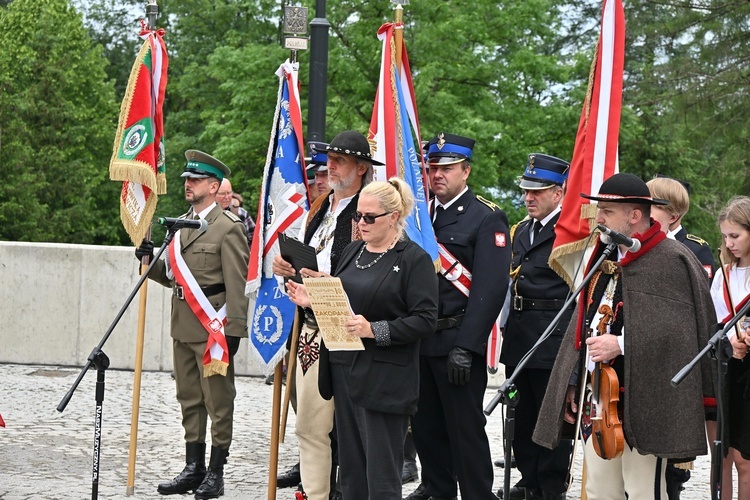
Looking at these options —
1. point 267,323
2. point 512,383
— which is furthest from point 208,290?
point 512,383

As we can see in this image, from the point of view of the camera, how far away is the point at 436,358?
6.83 m

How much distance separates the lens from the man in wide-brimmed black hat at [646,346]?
17.2 feet

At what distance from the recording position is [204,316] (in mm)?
7633

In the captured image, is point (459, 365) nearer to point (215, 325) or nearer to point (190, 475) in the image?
point (215, 325)

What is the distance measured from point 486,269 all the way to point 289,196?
1555 mm

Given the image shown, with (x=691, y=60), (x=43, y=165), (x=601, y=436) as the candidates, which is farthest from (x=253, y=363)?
(x=43, y=165)

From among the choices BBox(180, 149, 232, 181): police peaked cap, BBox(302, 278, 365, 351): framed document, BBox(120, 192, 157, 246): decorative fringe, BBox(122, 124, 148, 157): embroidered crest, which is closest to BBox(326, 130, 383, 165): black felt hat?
BBox(302, 278, 365, 351): framed document

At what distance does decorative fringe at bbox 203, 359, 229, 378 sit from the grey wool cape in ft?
10.2

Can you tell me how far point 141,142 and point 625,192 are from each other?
12.9ft

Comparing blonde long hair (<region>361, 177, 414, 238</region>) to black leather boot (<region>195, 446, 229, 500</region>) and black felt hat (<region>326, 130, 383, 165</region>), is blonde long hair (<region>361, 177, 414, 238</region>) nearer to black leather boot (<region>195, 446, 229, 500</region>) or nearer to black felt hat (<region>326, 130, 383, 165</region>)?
Answer: black felt hat (<region>326, 130, 383, 165</region>)

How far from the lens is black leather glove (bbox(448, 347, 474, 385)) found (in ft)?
21.4

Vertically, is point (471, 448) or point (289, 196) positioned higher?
point (289, 196)

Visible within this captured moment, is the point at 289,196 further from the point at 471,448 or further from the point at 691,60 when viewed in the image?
the point at 691,60

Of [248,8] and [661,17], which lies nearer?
[661,17]
